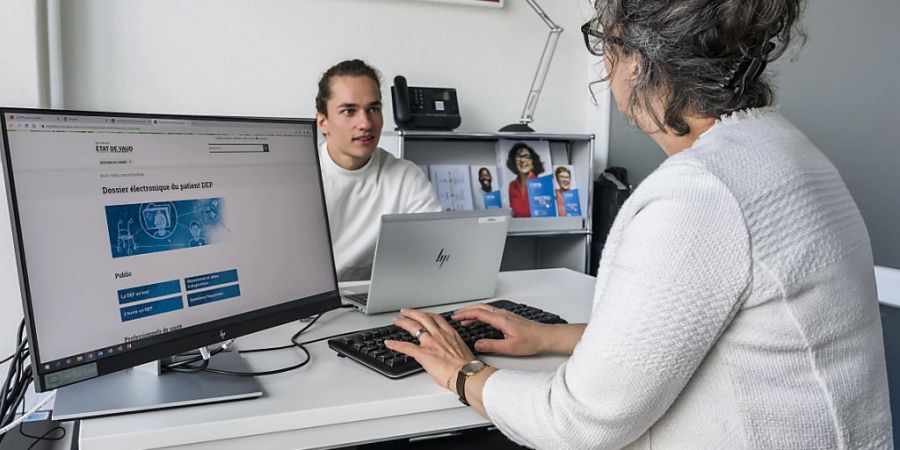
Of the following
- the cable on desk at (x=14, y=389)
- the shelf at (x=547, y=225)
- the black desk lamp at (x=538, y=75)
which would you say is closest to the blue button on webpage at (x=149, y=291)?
the cable on desk at (x=14, y=389)

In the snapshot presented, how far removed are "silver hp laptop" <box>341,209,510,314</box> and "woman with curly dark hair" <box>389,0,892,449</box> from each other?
51cm

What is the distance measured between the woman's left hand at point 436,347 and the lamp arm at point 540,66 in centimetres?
224

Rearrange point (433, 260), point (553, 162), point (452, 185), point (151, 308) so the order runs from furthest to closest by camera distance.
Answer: point (553, 162), point (452, 185), point (433, 260), point (151, 308)

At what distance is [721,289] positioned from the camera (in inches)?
28.7

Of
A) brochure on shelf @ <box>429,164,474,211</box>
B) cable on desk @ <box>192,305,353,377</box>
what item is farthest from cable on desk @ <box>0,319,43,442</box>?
brochure on shelf @ <box>429,164,474,211</box>

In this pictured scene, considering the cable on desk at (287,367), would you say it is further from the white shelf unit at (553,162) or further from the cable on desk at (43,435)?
the white shelf unit at (553,162)

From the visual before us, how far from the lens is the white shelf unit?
125 inches

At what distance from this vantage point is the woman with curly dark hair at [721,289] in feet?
2.41

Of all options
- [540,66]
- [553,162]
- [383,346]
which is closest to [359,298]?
[383,346]

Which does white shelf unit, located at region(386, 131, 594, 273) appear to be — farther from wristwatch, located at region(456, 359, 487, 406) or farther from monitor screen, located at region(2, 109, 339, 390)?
wristwatch, located at region(456, 359, 487, 406)

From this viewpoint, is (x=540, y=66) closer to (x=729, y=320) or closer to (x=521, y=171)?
(x=521, y=171)

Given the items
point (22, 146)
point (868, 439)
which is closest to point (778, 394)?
point (868, 439)

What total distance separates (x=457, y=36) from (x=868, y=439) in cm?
276

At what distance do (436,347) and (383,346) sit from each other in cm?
10
